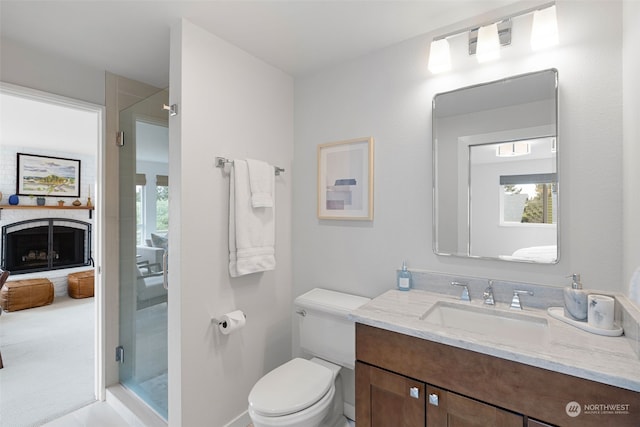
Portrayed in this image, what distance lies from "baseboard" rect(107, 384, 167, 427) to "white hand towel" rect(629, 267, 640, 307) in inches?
94.7

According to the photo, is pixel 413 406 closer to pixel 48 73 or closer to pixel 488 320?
pixel 488 320

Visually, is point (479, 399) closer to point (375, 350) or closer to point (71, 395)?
point (375, 350)

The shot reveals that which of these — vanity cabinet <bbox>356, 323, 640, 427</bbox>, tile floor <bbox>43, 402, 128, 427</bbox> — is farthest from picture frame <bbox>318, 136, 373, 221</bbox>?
tile floor <bbox>43, 402, 128, 427</bbox>

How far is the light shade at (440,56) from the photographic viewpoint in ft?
5.15

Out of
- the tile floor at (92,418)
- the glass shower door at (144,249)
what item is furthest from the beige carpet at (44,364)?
the glass shower door at (144,249)

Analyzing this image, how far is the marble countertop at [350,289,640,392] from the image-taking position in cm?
86

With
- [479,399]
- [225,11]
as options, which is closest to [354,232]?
[479,399]

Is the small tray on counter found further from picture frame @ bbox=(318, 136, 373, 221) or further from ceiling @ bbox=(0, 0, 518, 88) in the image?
ceiling @ bbox=(0, 0, 518, 88)

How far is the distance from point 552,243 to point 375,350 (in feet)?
3.10

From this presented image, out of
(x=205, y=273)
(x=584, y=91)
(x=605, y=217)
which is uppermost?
(x=584, y=91)

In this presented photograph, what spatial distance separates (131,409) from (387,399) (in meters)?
1.73

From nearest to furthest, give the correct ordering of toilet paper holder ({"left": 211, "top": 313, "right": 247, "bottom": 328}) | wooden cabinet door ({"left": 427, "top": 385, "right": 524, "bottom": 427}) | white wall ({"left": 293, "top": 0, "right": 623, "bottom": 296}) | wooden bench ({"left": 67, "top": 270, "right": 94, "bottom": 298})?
1. wooden cabinet door ({"left": 427, "top": 385, "right": 524, "bottom": 427})
2. white wall ({"left": 293, "top": 0, "right": 623, "bottom": 296})
3. toilet paper holder ({"left": 211, "top": 313, "right": 247, "bottom": 328})
4. wooden bench ({"left": 67, "top": 270, "right": 94, "bottom": 298})

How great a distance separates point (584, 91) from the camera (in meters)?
1.31

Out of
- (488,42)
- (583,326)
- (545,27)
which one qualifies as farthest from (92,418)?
(545,27)
